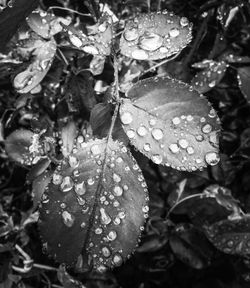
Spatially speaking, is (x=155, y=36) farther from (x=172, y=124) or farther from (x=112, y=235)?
(x=112, y=235)

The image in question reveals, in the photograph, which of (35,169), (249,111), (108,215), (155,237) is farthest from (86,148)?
(249,111)

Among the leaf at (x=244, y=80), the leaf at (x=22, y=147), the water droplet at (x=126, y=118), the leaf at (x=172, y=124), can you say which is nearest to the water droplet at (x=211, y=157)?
the leaf at (x=172, y=124)

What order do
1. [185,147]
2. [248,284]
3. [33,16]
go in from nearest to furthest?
[185,147] < [33,16] < [248,284]

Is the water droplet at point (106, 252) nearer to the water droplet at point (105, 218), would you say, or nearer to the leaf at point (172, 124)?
the water droplet at point (105, 218)

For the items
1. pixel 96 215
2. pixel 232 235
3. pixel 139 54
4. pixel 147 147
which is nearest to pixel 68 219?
pixel 96 215

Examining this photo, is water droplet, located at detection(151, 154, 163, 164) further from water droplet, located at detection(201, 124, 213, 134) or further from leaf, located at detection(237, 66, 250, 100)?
leaf, located at detection(237, 66, 250, 100)

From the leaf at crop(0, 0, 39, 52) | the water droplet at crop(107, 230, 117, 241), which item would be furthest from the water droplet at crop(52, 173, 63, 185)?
the leaf at crop(0, 0, 39, 52)

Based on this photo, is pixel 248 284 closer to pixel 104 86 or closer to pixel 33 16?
pixel 104 86

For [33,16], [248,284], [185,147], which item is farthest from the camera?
[248,284]
